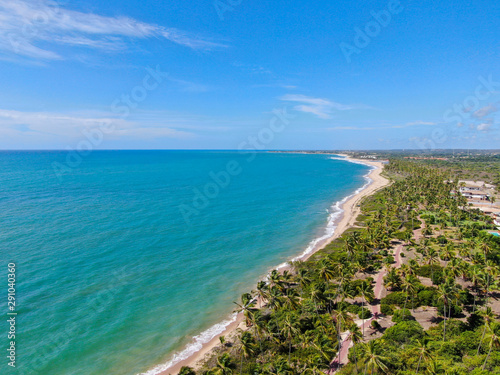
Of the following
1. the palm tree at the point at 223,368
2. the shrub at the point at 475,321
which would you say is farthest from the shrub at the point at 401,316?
the palm tree at the point at 223,368

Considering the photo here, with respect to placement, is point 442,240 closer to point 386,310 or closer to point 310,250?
point 310,250

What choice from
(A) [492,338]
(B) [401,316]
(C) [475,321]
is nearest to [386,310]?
(B) [401,316]

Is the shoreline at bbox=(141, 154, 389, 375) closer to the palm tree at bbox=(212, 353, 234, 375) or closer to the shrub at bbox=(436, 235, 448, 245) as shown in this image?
the palm tree at bbox=(212, 353, 234, 375)

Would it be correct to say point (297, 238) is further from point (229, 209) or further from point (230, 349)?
point (230, 349)

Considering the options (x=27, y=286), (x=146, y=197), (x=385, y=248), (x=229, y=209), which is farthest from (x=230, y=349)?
(x=146, y=197)

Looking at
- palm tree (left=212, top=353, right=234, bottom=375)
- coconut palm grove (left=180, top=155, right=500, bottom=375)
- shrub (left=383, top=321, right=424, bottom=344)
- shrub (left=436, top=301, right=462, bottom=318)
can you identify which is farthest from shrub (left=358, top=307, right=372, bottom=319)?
palm tree (left=212, top=353, right=234, bottom=375)

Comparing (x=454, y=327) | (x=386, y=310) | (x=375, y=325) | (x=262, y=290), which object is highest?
(x=262, y=290)
